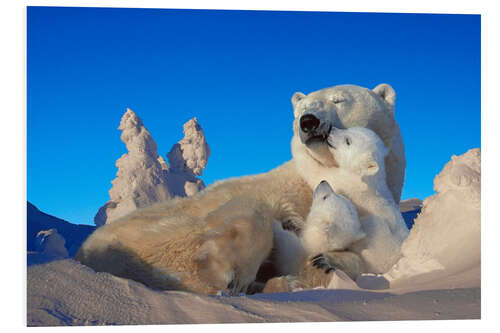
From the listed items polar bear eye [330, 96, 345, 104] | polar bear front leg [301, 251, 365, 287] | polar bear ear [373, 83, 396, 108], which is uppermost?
polar bear ear [373, 83, 396, 108]

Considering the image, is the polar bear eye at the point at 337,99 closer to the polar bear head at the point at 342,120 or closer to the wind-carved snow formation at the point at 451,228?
the polar bear head at the point at 342,120

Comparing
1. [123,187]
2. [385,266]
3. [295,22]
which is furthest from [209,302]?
[123,187]

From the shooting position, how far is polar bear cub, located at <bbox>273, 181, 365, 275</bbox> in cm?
324

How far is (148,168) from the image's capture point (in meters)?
12.5

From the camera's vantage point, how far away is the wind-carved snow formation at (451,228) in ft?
9.37

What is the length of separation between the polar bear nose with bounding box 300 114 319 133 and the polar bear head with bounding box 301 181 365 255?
1.63 feet

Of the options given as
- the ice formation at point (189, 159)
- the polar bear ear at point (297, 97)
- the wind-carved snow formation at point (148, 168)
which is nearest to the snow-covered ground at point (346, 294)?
the polar bear ear at point (297, 97)

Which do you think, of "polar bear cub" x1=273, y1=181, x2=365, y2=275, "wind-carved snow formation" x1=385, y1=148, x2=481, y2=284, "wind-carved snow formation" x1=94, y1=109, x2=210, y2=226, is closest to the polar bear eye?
"polar bear cub" x1=273, y1=181, x2=365, y2=275

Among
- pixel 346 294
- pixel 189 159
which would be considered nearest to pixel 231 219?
pixel 346 294

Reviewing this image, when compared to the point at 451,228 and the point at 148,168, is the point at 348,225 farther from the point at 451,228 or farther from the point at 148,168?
the point at 148,168

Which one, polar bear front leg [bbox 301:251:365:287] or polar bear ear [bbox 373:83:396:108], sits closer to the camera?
Answer: polar bear front leg [bbox 301:251:365:287]

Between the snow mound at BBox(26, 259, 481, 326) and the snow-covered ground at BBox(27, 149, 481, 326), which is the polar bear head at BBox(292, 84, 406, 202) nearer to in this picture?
the snow-covered ground at BBox(27, 149, 481, 326)

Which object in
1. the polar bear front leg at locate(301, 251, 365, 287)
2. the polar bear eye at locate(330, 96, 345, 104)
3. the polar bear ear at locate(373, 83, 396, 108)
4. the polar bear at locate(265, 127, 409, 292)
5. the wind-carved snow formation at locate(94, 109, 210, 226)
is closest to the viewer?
the polar bear front leg at locate(301, 251, 365, 287)

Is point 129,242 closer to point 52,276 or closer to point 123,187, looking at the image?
point 52,276
